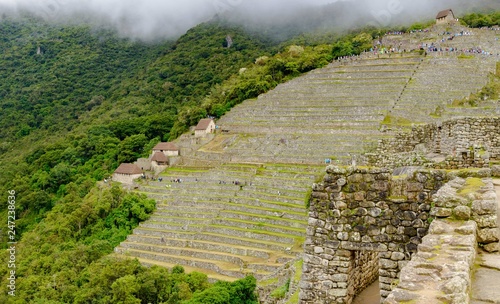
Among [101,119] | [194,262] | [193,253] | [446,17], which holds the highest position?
[446,17]

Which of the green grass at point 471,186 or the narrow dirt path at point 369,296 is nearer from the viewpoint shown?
the green grass at point 471,186

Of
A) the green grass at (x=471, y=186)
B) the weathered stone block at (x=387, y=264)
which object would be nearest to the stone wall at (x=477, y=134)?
the green grass at (x=471, y=186)

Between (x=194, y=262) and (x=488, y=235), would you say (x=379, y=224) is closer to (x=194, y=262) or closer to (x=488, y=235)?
(x=488, y=235)

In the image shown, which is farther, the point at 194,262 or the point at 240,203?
the point at 240,203

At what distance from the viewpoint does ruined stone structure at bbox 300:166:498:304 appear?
3307 mm

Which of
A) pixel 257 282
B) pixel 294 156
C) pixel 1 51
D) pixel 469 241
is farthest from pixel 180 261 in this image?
pixel 1 51

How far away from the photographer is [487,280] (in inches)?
107

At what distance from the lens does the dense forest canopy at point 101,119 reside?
2148 centimetres

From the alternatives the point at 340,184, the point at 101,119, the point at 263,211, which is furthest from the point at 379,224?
the point at 101,119

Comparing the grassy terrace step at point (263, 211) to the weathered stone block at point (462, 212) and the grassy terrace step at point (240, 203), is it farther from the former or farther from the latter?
the weathered stone block at point (462, 212)

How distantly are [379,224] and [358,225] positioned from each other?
0.18 meters

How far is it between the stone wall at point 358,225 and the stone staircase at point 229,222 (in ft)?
51.6

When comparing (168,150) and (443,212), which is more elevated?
(168,150)

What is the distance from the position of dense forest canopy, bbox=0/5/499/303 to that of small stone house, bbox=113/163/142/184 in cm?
153
